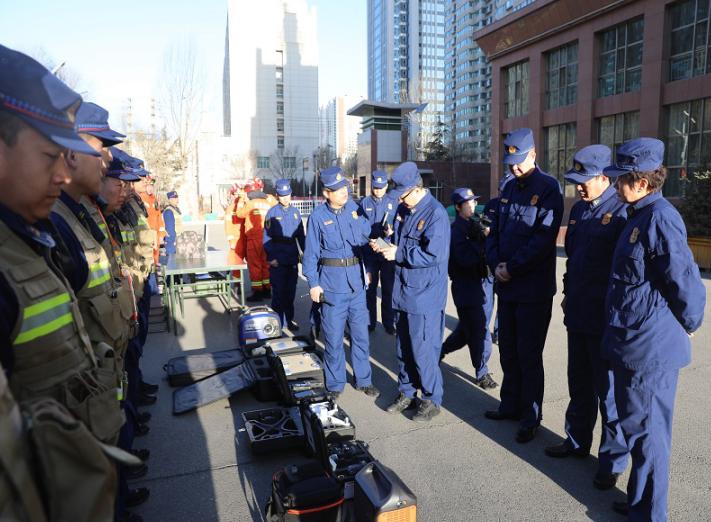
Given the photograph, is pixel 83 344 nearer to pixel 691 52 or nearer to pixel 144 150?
pixel 691 52

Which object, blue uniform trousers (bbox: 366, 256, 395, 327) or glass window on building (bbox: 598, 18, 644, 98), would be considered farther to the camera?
glass window on building (bbox: 598, 18, 644, 98)

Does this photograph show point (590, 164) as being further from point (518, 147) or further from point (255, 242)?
point (255, 242)

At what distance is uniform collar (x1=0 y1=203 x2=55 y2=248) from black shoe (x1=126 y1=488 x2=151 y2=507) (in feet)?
7.62

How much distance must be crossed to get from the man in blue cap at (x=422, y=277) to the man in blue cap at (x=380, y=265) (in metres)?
2.44

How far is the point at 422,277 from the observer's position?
14.3ft

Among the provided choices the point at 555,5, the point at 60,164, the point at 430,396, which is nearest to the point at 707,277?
the point at 430,396

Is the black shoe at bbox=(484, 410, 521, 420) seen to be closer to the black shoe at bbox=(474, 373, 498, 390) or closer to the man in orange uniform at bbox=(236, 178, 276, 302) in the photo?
the black shoe at bbox=(474, 373, 498, 390)

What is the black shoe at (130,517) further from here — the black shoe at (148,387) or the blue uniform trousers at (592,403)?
the blue uniform trousers at (592,403)

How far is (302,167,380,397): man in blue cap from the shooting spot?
491cm

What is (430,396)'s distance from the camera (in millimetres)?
4449

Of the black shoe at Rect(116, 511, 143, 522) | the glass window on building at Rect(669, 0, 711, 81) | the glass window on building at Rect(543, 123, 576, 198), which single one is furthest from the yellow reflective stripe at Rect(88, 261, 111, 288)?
the glass window on building at Rect(543, 123, 576, 198)

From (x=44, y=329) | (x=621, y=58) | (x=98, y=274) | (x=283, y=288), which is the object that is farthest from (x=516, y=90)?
(x=44, y=329)

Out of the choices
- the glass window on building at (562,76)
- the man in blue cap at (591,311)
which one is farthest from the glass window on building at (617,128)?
the man in blue cap at (591,311)

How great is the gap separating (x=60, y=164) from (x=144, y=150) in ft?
122
